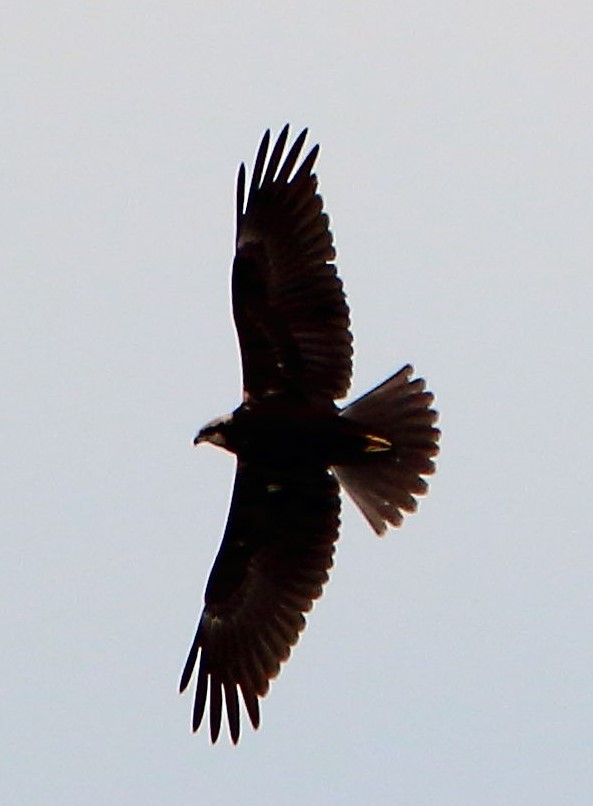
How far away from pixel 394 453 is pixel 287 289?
45.5 inches

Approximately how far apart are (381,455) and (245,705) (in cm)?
163

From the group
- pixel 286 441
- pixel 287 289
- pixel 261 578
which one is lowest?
pixel 261 578

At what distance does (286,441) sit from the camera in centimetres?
1373

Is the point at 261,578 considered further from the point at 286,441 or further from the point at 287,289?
the point at 287,289

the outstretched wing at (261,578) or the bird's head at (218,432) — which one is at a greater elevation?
the bird's head at (218,432)

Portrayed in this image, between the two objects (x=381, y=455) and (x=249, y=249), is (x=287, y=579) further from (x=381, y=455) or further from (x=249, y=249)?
(x=249, y=249)

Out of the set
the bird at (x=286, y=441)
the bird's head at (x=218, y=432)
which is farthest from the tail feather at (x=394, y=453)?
the bird's head at (x=218, y=432)

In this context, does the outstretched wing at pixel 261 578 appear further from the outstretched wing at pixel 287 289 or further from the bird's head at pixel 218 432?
the outstretched wing at pixel 287 289

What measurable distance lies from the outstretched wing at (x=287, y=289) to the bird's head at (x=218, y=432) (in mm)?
181

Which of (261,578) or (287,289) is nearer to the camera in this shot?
(287,289)

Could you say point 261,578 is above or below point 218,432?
below

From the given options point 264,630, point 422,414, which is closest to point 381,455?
point 422,414

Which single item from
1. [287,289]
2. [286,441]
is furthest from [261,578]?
[287,289]

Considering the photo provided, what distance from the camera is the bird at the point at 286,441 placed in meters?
13.8
